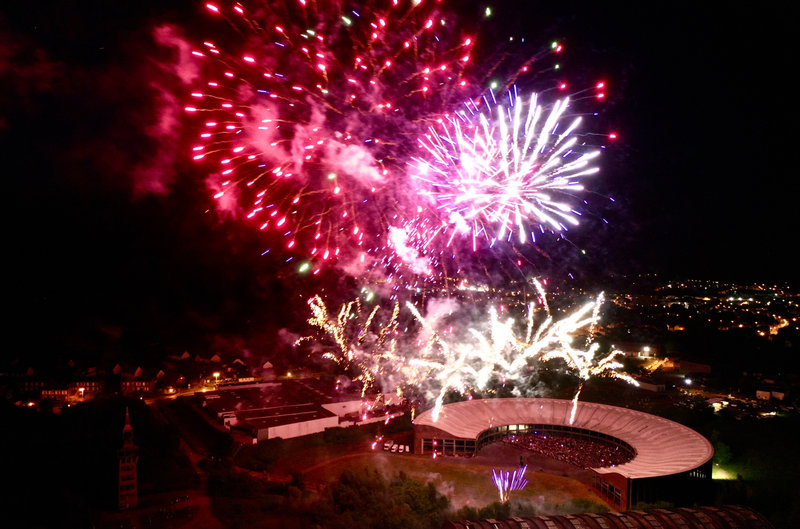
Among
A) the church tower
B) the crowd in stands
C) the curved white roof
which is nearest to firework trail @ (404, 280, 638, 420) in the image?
the curved white roof

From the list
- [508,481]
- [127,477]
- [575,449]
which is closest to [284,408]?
[127,477]

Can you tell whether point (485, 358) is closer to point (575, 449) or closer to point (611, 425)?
point (611, 425)

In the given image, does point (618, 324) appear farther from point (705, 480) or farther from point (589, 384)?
point (705, 480)

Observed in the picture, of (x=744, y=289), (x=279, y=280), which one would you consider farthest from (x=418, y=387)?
(x=744, y=289)

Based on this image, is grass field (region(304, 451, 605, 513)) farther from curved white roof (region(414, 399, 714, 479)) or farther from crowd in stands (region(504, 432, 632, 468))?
crowd in stands (region(504, 432, 632, 468))

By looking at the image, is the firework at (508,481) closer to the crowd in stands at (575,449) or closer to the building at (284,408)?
the crowd in stands at (575,449)

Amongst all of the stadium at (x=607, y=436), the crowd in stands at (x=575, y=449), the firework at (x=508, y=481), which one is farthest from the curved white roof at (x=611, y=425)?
the firework at (x=508, y=481)
